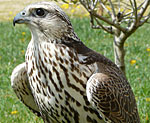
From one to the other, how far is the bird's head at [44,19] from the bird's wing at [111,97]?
1.71 feet

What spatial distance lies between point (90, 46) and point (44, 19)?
525 centimetres

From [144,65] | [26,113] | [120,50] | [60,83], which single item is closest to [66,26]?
[60,83]

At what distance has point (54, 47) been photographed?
9.66 feet

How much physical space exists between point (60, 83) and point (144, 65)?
13.2ft

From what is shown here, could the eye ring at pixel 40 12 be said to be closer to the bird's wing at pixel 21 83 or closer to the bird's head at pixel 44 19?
the bird's head at pixel 44 19

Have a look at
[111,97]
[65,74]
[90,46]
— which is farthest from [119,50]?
[90,46]

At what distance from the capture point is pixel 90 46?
811 cm

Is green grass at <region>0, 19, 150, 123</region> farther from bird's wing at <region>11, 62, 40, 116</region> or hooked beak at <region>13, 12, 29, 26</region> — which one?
hooked beak at <region>13, 12, 29, 26</region>

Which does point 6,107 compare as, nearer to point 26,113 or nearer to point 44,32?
point 26,113

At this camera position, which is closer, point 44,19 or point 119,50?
point 44,19

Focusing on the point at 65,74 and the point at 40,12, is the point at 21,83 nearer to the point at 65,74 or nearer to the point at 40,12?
the point at 65,74

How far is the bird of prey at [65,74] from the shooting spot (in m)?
2.90

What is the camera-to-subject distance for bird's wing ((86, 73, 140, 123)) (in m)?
2.88

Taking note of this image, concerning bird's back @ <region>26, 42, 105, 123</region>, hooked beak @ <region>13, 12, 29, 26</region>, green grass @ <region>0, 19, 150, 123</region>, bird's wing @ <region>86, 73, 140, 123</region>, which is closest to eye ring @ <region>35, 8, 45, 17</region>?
hooked beak @ <region>13, 12, 29, 26</region>
